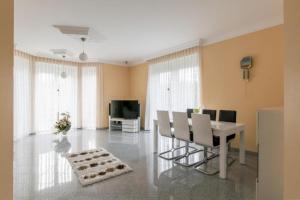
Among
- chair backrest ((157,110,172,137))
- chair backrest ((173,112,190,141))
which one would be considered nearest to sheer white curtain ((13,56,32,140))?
chair backrest ((157,110,172,137))

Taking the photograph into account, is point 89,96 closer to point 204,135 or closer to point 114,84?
point 114,84

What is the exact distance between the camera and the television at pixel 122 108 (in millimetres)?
6672

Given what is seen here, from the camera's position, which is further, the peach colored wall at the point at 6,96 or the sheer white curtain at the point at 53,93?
the sheer white curtain at the point at 53,93

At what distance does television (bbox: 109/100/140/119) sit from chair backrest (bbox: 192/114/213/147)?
3767 mm

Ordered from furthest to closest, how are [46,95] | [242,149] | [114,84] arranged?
[114,84] → [46,95] → [242,149]

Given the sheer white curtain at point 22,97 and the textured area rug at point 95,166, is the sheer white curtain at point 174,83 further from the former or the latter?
the sheer white curtain at point 22,97

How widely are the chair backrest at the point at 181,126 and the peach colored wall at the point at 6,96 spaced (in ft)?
9.05

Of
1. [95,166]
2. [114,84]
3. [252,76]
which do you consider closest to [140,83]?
[114,84]

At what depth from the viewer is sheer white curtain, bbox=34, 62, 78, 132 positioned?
6.14 metres

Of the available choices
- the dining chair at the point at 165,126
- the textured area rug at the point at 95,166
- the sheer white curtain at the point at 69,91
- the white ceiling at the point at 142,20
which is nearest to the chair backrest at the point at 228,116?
the dining chair at the point at 165,126

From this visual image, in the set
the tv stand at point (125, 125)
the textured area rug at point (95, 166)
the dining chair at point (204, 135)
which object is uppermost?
the dining chair at point (204, 135)

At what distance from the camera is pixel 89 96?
23.0 ft

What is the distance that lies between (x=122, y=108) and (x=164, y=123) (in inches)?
129

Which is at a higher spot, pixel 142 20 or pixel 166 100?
pixel 142 20
